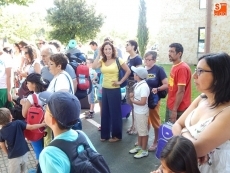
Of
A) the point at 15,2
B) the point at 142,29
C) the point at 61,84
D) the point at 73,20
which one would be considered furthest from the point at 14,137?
the point at 142,29

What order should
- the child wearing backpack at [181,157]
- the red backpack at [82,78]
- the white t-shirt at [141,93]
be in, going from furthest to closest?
the red backpack at [82,78], the white t-shirt at [141,93], the child wearing backpack at [181,157]

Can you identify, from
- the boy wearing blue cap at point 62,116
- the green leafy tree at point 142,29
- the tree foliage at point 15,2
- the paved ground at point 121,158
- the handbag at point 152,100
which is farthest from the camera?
the green leafy tree at point 142,29

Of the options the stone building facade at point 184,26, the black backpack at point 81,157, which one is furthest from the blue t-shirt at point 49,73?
the stone building facade at point 184,26

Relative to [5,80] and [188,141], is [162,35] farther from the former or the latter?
[188,141]

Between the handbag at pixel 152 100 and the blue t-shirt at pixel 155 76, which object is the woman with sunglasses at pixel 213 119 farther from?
the blue t-shirt at pixel 155 76

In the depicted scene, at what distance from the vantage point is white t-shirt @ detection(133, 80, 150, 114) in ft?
13.2

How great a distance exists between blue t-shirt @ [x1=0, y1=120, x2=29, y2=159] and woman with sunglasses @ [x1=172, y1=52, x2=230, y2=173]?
227 cm

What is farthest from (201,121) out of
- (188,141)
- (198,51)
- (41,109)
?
(198,51)

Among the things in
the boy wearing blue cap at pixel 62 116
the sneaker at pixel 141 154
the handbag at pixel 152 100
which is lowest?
the sneaker at pixel 141 154

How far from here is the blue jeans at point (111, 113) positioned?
4760 millimetres

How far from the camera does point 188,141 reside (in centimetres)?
161

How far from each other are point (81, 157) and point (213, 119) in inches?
34.8

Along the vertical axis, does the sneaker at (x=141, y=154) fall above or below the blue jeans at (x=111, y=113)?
below

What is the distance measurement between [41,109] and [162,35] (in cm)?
2127
